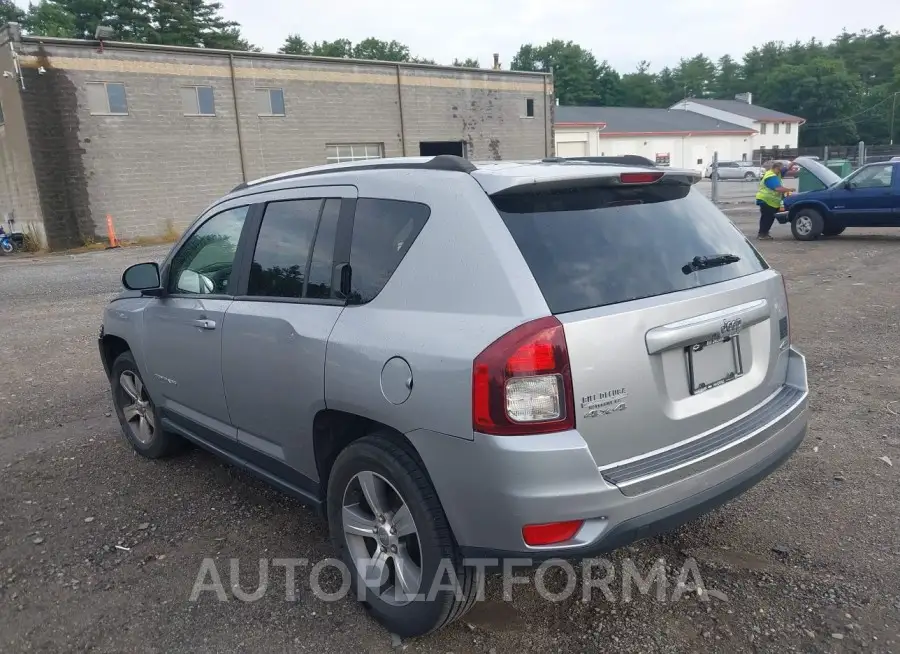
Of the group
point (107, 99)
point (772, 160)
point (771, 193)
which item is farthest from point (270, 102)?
point (772, 160)

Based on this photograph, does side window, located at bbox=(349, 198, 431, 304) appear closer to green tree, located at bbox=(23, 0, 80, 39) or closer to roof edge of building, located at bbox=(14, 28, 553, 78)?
roof edge of building, located at bbox=(14, 28, 553, 78)

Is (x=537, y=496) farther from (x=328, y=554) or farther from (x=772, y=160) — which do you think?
(x=772, y=160)

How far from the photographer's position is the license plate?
2.64 meters

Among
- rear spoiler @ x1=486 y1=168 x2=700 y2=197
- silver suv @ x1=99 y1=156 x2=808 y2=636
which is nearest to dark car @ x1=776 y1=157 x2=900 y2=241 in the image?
silver suv @ x1=99 y1=156 x2=808 y2=636

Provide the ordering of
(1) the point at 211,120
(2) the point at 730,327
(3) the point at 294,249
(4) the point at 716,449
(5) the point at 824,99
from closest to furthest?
1. (4) the point at 716,449
2. (2) the point at 730,327
3. (3) the point at 294,249
4. (1) the point at 211,120
5. (5) the point at 824,99

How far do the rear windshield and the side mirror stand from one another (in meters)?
2.58

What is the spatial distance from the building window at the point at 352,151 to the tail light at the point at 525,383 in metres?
31.4

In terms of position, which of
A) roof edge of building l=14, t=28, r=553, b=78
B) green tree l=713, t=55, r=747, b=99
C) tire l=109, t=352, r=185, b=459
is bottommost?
tire l=109, t=352, r=185, b=459

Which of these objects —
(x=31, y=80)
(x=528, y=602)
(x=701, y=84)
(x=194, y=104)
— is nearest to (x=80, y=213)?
(x=31, y=80)

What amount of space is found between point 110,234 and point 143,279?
24.4 meters

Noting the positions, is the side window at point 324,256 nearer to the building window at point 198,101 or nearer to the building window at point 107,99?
the building window at point 107,99

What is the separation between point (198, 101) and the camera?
92.6 feet

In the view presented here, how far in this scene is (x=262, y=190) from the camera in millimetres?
3662

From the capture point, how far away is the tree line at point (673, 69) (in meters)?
53.4
